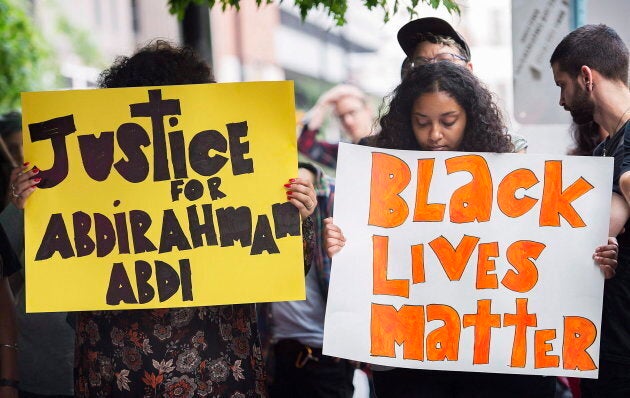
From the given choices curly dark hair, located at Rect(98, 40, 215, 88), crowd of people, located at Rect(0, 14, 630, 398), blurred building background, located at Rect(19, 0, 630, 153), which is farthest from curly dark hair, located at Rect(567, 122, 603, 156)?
blurred building background, located at Rect(19, 0, 630, 153)

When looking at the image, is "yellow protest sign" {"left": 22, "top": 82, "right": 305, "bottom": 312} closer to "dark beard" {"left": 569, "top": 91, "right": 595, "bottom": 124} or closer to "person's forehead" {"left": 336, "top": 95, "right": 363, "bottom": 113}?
"dark beard" {"left": 569, "top": 91, "right": 595, "bottom": 124}

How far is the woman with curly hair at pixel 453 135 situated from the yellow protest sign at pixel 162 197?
0.26 meters

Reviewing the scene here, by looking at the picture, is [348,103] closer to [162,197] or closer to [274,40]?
[162,197]

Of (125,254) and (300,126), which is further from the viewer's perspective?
(300,126)

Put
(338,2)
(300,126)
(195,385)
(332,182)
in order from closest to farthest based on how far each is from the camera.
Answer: (195,385) → (338,2) → (332,182) → (300,126)

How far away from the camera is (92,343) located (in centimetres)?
296

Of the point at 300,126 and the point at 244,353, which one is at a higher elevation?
the point at 300,126

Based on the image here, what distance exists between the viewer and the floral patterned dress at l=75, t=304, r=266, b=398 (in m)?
2.90

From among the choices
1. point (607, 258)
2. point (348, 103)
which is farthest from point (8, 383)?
point (348, 103)

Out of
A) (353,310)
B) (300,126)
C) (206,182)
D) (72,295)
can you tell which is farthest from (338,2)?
(300,126)

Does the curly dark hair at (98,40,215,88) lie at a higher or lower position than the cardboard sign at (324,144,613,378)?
higher

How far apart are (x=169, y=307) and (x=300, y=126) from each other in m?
3.48

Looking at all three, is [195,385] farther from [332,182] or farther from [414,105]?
[332,182]

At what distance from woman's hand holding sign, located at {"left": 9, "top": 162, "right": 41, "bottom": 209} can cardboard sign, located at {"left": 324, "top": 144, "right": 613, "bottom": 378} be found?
972mm
